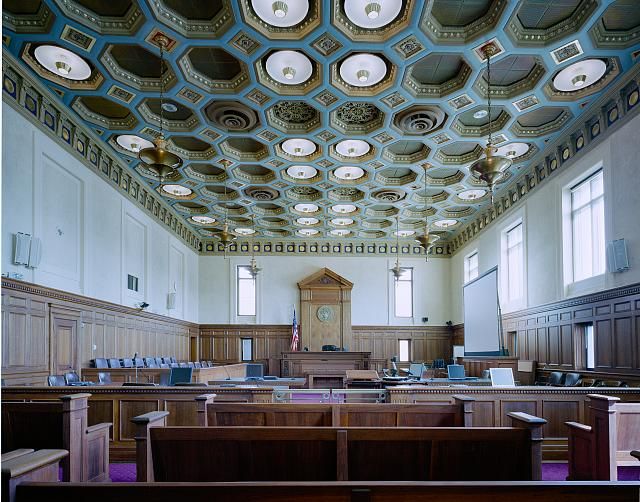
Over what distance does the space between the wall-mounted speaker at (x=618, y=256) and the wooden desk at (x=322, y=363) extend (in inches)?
443

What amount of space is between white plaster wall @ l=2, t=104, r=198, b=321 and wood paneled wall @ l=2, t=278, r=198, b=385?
1.00 feet

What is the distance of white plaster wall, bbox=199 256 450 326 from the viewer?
2289 centimetres

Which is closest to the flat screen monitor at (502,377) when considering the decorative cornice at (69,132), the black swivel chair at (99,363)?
the black swivel chair at (99,363)

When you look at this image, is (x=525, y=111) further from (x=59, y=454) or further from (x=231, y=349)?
(x=231, y=349)

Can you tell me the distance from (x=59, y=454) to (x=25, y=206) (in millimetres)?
8181

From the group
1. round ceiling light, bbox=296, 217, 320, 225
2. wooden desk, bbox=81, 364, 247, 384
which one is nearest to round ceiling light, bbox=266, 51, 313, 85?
wooden desk, bbox=81, 364, 247, 384

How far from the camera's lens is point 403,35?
8.45 m

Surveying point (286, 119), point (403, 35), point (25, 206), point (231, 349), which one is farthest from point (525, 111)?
point (231, 349)

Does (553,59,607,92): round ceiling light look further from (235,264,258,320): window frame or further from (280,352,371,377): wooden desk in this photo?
(235,264,258,320): window frame

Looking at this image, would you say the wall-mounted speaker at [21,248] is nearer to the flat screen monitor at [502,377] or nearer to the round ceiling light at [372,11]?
the round ceiling light at [372,11]

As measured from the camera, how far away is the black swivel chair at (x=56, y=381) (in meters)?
9.02

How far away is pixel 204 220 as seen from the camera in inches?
800

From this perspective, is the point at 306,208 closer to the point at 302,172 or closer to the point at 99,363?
the point at 302,172

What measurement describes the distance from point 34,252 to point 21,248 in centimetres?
35
